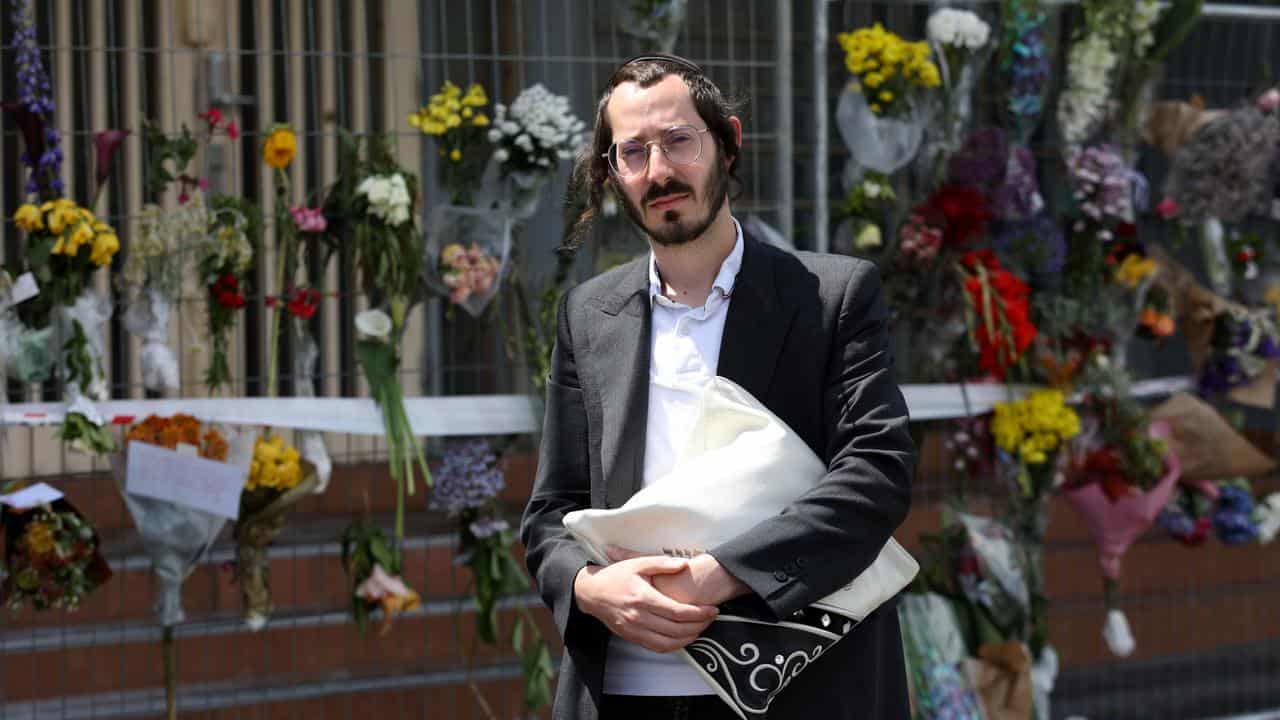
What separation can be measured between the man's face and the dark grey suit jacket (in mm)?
119

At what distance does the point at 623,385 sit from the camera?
6.83 ft

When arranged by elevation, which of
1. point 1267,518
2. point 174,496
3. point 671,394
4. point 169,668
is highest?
point 671,394

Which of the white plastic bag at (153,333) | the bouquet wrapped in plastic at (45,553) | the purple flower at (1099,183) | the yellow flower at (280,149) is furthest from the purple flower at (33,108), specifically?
the purple flower at (1099,183)

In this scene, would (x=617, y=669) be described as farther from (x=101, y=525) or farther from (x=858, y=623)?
(x=101, y=525)

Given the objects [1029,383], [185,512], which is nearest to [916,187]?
[1029,383]

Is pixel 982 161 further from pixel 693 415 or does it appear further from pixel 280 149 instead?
pixel 693 415

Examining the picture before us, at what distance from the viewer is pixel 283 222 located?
3723mm

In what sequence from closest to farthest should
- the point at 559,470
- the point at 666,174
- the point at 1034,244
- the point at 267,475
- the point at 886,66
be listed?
1. the point at 666,174
2. the point at 559,470
3. the point at 267,475
4. the point at 886,66
5. the point at 1034,244

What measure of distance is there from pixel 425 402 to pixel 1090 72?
7.22 feet

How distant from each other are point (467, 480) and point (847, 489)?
6.83 feet

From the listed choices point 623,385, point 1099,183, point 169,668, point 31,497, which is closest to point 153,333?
point 31,497

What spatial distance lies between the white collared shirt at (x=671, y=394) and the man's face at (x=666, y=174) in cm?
11

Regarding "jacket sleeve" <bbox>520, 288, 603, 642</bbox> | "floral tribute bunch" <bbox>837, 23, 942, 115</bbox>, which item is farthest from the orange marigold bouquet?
"floral tribute bunch" <bbox>837, 23, 942, 115</bbox>

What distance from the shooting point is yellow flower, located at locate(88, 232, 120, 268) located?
349 centimetres
